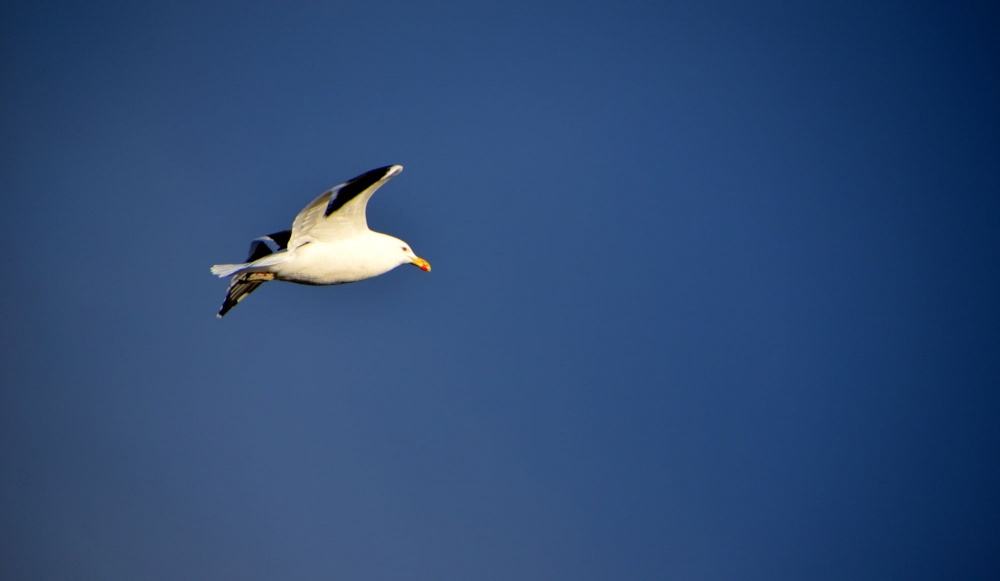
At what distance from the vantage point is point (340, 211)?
9281mm

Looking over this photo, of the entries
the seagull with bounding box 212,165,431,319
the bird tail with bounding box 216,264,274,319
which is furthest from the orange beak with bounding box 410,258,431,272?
the bird tail with bounding box 216,264,274,319

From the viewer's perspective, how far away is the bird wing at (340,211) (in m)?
8.89

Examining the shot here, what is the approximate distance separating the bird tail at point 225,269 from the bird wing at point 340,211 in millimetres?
638

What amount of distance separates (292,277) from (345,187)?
3.76 feet

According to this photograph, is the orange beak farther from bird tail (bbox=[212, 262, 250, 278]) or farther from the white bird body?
bird tail (bbox=[212, 262, 250, 278])

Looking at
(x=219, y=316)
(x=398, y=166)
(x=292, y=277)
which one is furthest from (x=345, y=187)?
(x=219, y=316)

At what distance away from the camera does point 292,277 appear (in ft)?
30.8

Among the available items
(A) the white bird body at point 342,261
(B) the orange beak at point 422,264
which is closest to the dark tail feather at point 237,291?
(A) the white bird body at point 342,261

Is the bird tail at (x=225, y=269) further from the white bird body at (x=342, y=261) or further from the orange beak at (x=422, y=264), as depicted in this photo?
the orange beak at (x=422, y=264)

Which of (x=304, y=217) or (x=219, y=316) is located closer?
(x=304, y=217)

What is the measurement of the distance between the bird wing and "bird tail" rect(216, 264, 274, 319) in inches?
22.5

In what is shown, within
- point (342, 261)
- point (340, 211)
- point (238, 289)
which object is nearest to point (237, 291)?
point (238, 289)

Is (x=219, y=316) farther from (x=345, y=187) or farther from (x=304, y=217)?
(x=345, y=187)

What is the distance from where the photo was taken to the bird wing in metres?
8.89
